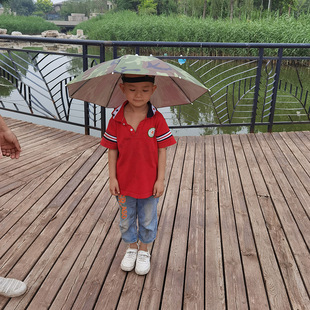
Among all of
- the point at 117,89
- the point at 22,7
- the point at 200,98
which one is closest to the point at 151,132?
the point at 117,89

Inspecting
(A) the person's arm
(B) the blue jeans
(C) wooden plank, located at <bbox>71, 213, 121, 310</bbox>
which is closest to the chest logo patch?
(B) the blue jeans

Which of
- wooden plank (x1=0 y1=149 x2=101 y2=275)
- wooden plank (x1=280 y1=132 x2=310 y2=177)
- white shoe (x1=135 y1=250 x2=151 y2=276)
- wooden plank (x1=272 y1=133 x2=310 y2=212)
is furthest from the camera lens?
wooden plank (x1=280 y1=132 x2=310 y2=177)

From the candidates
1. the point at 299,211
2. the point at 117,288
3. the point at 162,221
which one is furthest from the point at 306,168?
the point at 117,288

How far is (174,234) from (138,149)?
2.96ft

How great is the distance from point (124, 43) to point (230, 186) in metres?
2.05

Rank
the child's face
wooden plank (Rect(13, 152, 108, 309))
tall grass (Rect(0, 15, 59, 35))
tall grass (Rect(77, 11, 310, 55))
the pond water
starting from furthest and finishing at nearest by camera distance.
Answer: tall grass (Rect(0, 15, 59, 35)), tall grass (Rect(77, 11, 310, 55)), the pond water, wooden plank (Rect(13, 152, 108, 309)), the child's face

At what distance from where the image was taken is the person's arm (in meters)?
1.65

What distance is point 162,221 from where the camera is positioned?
254 cm

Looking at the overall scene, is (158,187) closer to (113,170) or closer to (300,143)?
(113,170)

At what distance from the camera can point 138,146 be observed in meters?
1.72

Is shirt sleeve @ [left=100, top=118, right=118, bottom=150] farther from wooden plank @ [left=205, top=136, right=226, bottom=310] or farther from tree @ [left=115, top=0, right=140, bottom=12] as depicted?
tree @ [left=115, top=0, right=140, bottom=12]

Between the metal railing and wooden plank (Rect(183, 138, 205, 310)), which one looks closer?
wooden plank (Rect(183, 138, 205, 310))

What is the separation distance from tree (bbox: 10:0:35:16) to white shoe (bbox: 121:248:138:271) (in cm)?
10854

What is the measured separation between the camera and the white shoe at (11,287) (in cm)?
178
